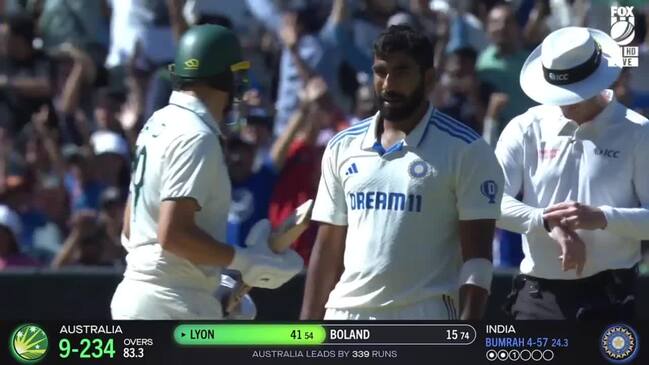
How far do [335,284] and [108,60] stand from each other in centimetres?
672

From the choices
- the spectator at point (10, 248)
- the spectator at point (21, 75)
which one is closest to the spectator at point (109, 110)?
the spectator at point (21, 75)

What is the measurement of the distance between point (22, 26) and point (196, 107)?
21.7 feet

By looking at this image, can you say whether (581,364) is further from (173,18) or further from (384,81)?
(173,18)

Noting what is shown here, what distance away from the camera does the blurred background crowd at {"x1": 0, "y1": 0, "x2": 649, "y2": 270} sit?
10.3 m

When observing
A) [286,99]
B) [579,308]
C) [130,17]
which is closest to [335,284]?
[579,308]

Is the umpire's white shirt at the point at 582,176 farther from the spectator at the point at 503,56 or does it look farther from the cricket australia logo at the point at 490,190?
the spectator at the point at 503,56

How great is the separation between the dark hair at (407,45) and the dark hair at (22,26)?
706cm

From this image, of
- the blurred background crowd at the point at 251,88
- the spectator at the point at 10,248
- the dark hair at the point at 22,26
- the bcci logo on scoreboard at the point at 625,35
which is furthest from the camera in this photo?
the dark hair at the point at 22,26

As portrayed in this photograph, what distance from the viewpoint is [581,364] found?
20.3 feet

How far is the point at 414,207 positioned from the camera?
19.2ft

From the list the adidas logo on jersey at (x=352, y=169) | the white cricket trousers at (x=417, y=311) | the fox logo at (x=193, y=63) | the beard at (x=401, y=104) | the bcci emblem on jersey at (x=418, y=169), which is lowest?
the white cricket trousers at (x=417, y=311)

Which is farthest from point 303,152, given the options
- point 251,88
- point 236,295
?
point 236,295

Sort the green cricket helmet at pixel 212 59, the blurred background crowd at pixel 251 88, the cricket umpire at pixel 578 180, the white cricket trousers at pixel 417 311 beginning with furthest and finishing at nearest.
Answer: the blurred background crowd at pixel 251 88
the cricket umpire at pixel 578 180
the green cricket helmet at pixel 212 59
the white cricket trousers at pixel 417 311

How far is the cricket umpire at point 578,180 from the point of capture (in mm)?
6590
